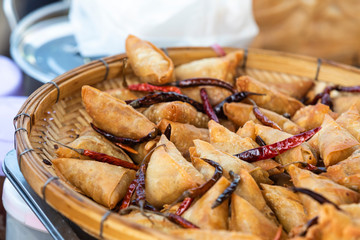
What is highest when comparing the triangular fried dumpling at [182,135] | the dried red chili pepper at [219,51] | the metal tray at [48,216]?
the dried red chili pepper at [219,51]

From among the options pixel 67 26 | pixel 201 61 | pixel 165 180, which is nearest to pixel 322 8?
pixel 201 61

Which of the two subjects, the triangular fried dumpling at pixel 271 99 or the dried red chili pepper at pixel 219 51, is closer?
the triangular fried dumpling at pixel 271 99

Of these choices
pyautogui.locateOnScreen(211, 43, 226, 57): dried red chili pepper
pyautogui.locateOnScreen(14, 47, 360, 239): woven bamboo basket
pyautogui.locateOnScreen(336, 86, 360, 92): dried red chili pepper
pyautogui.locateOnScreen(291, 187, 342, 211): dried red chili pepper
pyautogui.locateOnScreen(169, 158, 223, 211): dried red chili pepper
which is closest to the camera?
pyautogui.locateOnScreen(14, 47, 360, 239): woven bamboo basket

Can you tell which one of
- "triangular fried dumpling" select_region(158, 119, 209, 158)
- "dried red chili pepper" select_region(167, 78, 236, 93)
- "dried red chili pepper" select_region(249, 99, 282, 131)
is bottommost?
"triangular fried dumpling" select_region(158, 119, 209, 158)

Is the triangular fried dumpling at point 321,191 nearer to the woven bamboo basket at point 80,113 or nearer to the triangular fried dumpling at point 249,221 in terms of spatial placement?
the triangular fried dumpling at point 249,221

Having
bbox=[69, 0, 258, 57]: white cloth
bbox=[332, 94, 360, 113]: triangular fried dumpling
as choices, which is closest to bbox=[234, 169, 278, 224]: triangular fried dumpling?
bbox=[332, 94, 360, 113]: triangular fried dumpling

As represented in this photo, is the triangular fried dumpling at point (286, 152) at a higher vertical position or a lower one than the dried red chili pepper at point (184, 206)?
higher

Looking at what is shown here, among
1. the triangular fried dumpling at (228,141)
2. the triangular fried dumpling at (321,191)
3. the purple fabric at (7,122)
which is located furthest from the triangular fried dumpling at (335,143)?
the purple fabric at (7,122)

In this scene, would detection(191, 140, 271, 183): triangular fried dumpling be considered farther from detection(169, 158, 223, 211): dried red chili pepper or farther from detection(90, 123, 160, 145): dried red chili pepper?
detection(90, 123, 160, 145): dried red chili pepper
